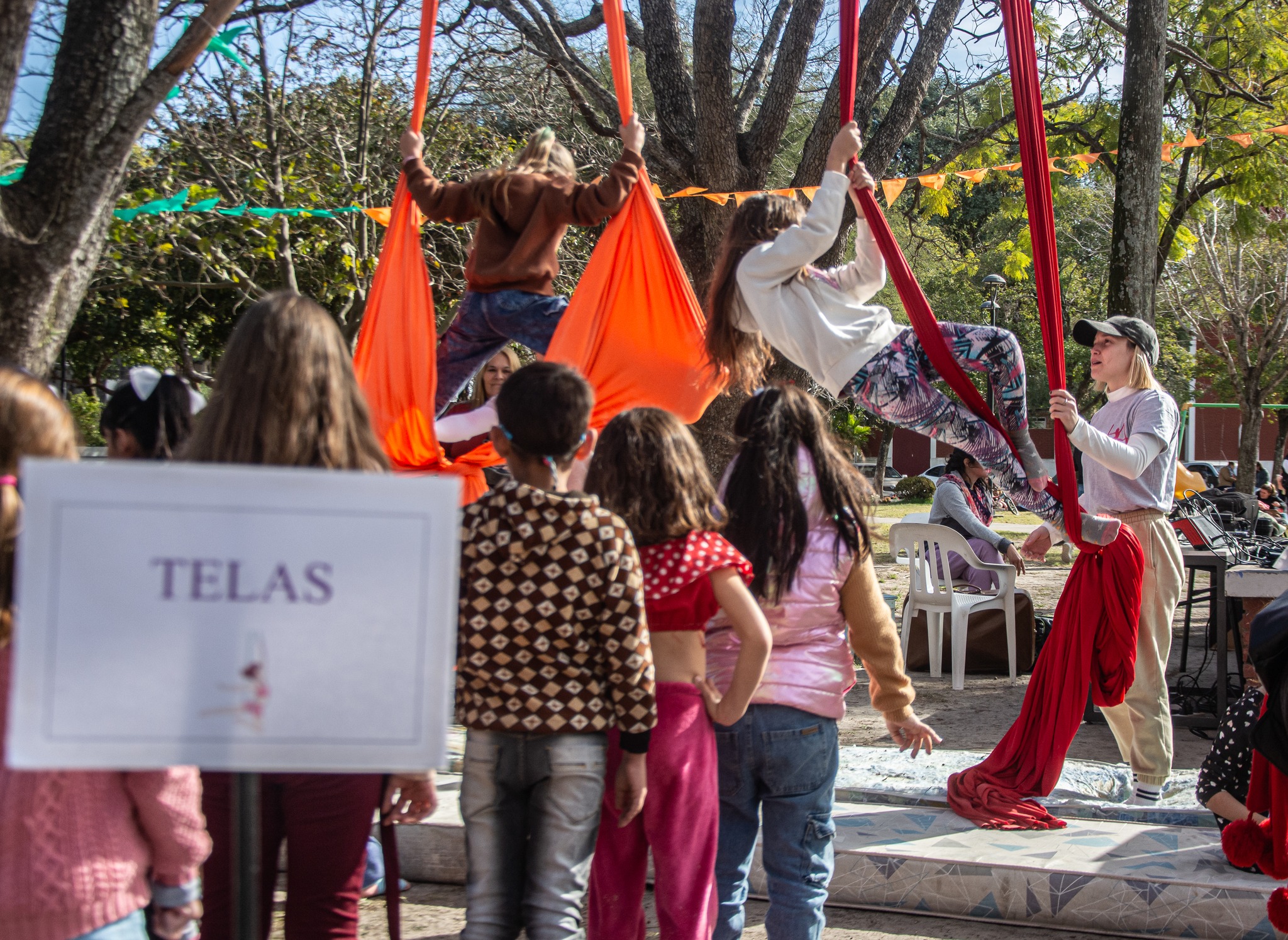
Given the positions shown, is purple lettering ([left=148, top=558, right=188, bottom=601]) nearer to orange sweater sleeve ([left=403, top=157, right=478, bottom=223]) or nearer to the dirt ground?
the dirt ground

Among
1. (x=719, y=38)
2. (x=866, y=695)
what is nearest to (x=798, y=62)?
(x=719, y=38)

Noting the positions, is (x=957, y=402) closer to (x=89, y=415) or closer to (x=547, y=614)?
Answer: (x=547, y=614)

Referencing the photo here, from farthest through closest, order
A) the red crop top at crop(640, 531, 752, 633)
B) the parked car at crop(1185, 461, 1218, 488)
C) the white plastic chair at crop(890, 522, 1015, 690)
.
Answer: the parked car at crop(1185, 461, 1218, 488) < the white plastic chair at crop(890, 522, 1015, 690) < the red crop top at crop(640, 531, 752, 633)

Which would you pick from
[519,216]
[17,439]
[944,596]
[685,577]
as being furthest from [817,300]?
[944,596]

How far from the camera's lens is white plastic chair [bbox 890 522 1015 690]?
6.19m

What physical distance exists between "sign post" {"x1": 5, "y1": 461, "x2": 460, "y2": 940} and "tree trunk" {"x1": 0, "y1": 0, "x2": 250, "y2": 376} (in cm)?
158

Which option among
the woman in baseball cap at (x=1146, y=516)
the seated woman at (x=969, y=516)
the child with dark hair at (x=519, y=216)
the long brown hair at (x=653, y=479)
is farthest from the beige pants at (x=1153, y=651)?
the seated woman at (x=969, y=516)

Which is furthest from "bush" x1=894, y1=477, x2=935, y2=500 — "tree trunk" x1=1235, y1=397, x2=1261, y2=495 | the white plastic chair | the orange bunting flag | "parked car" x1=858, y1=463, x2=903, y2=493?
the orange bunting flag

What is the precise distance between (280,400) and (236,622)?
0.53 meters

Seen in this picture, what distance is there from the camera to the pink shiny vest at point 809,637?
235cm

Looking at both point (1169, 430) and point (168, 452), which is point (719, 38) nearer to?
point (1169, 430)

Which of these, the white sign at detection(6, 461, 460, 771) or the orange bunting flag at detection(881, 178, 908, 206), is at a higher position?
the orange bunting flag at detection(881, 178, 908, 206)

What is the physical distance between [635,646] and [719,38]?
14.7 ft

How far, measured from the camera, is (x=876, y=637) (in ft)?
8.06
